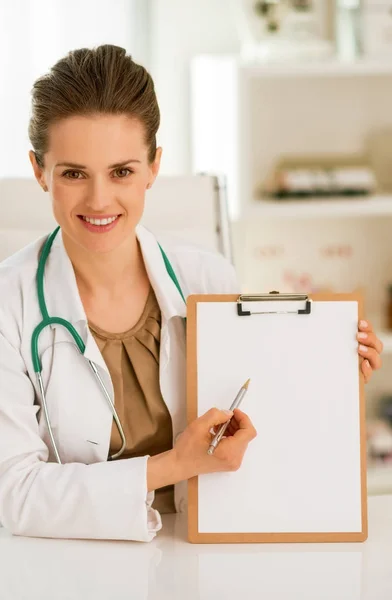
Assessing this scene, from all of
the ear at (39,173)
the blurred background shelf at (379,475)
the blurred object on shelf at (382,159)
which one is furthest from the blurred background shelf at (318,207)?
the ear at (39,173)

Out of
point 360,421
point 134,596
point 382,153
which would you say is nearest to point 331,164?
point 382,153

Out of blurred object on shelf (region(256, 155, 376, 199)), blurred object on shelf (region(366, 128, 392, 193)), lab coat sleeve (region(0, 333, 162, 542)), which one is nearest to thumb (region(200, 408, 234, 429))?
lab coat sleeve (region(0, 333, 162, 542))

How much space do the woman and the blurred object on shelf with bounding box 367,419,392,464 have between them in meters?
1.54

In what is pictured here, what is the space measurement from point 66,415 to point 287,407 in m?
0.33

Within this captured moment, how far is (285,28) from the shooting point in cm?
273

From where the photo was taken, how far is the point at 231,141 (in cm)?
268

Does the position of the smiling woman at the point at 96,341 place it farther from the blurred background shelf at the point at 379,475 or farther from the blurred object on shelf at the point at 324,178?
the blurred background shelf at the point at 379,475

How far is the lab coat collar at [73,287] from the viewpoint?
136 cm

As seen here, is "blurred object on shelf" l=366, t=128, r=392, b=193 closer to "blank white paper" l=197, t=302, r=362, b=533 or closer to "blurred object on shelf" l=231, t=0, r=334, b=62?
"blurred object on shelf" l=231, t=0, r=334, b=62

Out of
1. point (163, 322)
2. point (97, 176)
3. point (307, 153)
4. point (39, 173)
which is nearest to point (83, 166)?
point (97, 176)

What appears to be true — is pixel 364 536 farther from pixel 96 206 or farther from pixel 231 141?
pixel 231 141

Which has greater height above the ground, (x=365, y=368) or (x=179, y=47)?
(x=179, y=47)

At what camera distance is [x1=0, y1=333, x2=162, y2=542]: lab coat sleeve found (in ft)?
3.96

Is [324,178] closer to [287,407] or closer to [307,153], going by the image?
[307,153]
